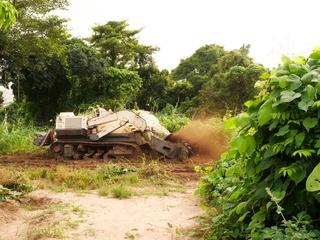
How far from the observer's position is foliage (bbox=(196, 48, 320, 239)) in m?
2.69

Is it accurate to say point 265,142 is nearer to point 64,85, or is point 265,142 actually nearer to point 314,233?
point 314,233

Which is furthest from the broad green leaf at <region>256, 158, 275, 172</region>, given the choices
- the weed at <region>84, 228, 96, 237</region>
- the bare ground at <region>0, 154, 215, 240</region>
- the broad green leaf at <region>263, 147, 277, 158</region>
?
the weed at <region>84, 228, 96, 237</region>

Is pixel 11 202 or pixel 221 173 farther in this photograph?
pixel 11 202

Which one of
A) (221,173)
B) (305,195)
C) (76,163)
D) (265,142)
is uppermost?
(265,142)

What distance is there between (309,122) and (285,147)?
26cm

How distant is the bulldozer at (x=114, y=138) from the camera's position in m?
11.6

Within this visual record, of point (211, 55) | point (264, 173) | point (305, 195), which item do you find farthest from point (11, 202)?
point (211, 55)

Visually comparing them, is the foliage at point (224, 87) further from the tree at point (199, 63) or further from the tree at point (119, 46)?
the tree at point (119, 46)

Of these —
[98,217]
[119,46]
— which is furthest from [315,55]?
[119,46]

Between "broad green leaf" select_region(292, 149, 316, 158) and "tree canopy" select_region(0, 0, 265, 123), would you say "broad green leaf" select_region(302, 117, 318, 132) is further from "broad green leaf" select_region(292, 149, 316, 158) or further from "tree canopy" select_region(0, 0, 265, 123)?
"tree canopy" select_region(0, 0, 265, 123)

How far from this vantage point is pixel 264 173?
3.21 meters

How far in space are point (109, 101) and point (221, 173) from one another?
23.4 meters

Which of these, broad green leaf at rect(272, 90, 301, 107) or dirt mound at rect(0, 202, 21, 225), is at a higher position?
broad green leaf at rect(272, 90, 301, 107)

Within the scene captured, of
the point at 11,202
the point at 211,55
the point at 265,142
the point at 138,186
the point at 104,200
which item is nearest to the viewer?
the point at 265,142
